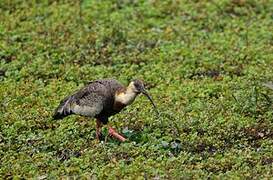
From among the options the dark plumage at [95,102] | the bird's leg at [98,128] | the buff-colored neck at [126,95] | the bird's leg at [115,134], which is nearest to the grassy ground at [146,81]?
the bird's leg at [115,134]

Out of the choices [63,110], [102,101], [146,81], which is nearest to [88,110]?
[102,101]

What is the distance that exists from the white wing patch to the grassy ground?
1.23 ft

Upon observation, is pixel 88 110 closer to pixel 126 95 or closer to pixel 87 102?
pixel 87 102

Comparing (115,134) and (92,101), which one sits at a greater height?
(92,101)

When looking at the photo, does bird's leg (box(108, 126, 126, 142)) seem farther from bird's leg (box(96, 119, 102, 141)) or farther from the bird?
bird's leg (box(96, 119, 102, 141))

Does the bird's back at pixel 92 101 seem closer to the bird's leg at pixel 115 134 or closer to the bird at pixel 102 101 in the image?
the bird at pixel 102 101

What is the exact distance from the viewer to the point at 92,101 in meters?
10.1

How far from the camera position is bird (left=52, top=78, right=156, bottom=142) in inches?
395

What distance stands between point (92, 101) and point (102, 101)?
0.47 feet

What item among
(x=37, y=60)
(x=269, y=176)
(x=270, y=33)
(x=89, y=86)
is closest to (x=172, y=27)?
(x=270, y=33)

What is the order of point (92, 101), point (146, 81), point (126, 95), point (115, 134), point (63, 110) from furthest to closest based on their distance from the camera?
point (146, 81) < point (63, 110) < point (115, 134) < point (92, 101) < point (126, 95)

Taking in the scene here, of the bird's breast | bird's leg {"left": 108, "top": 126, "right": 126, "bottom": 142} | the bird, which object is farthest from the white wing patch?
bird's leg {"left": 108, "top": 126, "right": 126, "bottom": 142}

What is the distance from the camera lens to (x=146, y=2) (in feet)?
53.1

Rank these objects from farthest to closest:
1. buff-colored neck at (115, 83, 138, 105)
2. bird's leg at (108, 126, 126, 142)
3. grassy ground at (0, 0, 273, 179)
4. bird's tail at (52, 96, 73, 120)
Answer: bird's tail at (52, 96, 73, 120) < bird's leg at (108, 126, 126, 142) < buff-colored neck at (115, 83, 138, 105) < grassy ground at (0, 0, 273, 179)
